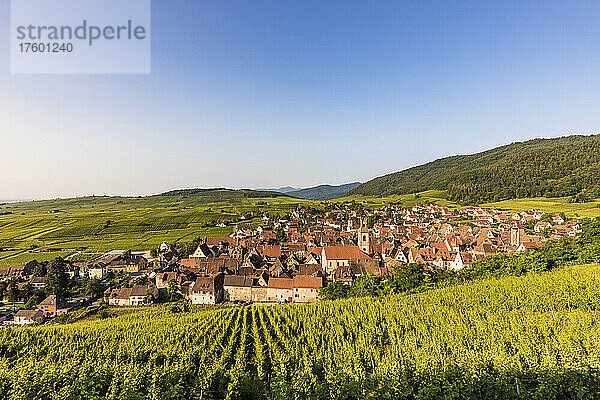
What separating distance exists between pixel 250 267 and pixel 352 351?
125 ft

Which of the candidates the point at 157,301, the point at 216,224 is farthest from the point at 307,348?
the point at 216,224

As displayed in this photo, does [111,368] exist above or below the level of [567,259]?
below

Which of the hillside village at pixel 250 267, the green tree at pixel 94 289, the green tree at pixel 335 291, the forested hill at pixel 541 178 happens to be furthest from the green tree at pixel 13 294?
the forested hill at pixel 541 178

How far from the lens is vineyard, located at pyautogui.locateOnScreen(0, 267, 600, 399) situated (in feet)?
49.2

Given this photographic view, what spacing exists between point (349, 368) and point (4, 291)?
61541mm

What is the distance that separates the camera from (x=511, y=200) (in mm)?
149000

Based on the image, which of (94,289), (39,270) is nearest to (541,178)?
(94,289)

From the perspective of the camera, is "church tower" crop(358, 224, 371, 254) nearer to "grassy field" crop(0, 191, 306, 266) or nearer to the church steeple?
the church steeple

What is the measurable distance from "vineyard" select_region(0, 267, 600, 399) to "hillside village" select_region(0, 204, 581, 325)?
13536 millimetres

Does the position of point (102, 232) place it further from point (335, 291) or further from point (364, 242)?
point (335, 291)

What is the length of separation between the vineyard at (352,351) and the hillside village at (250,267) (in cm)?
1354

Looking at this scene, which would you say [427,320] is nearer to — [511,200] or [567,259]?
[567,259]

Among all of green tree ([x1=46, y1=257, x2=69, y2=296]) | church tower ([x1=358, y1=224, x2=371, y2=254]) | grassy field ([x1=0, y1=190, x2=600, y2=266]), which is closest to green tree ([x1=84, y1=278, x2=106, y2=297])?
green tree ([x1=46, y1=257, x2=69, y2=296])

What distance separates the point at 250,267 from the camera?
56781mm
